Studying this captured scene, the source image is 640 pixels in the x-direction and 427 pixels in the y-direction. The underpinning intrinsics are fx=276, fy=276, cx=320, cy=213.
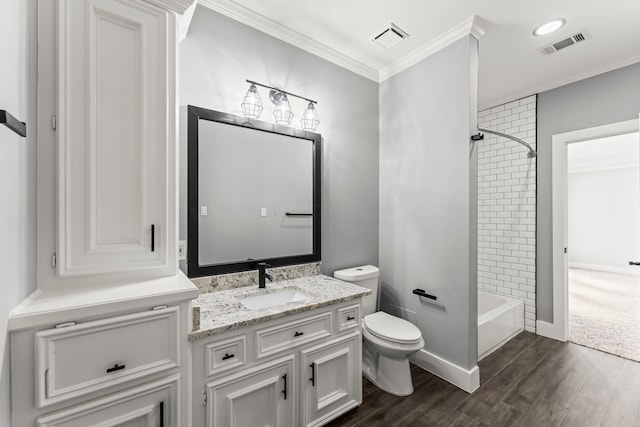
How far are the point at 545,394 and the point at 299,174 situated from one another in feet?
8.07

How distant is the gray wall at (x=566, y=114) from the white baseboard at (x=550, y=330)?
0.20 feet

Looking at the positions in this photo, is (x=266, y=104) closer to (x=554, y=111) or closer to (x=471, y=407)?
(x=471, y=407)

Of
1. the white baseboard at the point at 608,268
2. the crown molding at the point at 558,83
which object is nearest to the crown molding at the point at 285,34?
the crown molding at the point at 558,83

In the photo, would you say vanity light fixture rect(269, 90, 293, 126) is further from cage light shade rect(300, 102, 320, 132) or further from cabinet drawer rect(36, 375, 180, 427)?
cabinet drawer rect(36, 375, 180, 427)

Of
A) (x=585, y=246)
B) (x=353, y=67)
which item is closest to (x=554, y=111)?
(x=353, y=67)

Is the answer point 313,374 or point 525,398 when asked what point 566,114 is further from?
point 313,374

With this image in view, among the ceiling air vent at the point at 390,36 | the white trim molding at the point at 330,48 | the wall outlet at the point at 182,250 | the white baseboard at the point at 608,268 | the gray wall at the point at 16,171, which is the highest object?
the ceiling air vent at the point at 390,36

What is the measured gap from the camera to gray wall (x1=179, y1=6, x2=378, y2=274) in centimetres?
181

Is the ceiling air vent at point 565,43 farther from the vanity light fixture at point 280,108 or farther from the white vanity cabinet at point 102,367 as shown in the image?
the white vanity cabinet at point 102,367

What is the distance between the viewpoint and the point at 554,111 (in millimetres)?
2949

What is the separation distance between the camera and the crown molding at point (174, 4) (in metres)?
1.22

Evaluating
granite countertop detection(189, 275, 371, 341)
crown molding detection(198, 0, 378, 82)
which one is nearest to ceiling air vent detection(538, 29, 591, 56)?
crown molding detection(198, 0, 378, 82)

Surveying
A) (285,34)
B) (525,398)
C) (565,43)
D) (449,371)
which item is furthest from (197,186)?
(565,43)

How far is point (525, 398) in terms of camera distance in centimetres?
198
